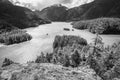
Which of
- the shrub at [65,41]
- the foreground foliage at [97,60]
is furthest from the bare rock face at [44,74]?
the shrub at [65,41]

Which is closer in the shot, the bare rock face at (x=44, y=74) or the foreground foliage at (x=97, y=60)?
the bare rock face at (x=44, y=74)

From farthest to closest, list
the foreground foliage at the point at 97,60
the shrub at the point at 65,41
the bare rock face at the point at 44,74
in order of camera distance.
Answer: the shrub at the point at 65,41 → the foreground foliage at the point at 97,60 → the bare rock face at the point at 44,74

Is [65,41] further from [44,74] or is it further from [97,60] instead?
[44,74]

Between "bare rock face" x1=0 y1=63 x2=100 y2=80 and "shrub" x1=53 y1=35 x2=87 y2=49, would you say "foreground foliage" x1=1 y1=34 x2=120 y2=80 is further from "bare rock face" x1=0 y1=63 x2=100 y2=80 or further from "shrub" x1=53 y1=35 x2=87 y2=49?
"shrub" x1=53 y1=35 x2=87 y2=49

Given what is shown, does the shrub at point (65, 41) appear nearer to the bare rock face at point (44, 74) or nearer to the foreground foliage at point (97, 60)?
the foreground foliage at point (97, 60)

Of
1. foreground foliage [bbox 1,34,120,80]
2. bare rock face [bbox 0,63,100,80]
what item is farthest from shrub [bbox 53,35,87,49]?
bare rock face [bbox 0,63,100,80]

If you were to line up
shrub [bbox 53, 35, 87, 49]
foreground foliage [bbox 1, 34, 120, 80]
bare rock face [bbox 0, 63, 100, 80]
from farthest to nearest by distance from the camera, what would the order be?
1. shrub [bbox 53, 35, 87, 49]
2. foreground foliage [bbox 1, 34, 120, 80]
3. bare rock face [bbox 0, 63, 100, 80]

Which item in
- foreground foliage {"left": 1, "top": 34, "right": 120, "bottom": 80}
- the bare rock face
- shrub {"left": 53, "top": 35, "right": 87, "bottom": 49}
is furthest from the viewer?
shrub {"left": 53, "top": 35, "right": 87, "bottom": 49}

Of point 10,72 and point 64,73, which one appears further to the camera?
point 10,72

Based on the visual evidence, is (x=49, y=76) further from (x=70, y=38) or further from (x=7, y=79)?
(x=70, y=38)

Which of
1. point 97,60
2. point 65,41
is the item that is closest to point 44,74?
point 97,60

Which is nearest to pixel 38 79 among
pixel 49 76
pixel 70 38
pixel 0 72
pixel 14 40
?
pixel 49 76
